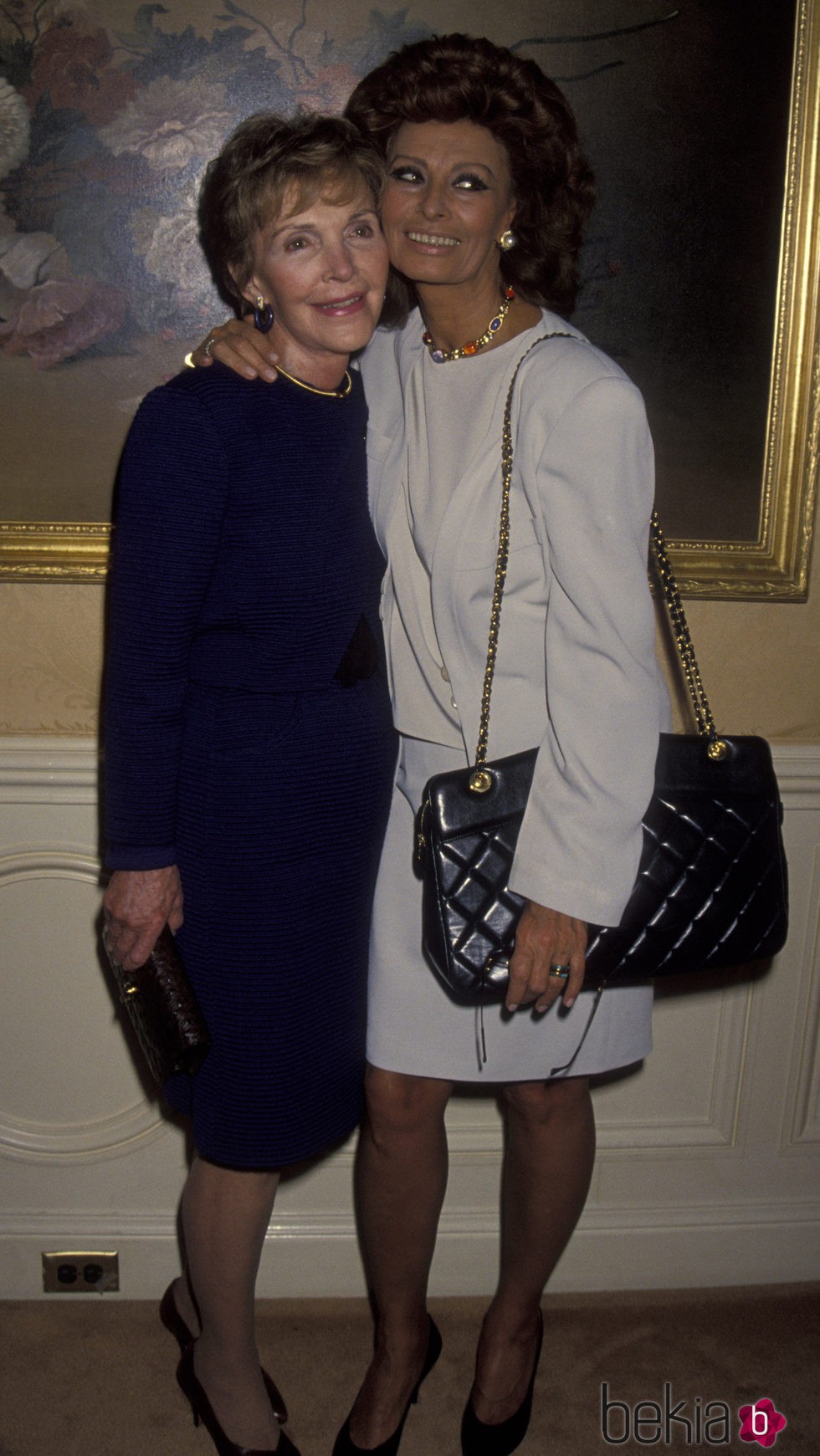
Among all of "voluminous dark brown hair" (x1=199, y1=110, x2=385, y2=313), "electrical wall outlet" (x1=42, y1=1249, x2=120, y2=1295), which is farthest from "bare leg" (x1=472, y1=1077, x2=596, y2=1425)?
"voluminous dark brown hair" (x1=199, y1=110, x2=385, y2=313)

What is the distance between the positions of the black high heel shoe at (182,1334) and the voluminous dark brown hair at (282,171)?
1804 mm

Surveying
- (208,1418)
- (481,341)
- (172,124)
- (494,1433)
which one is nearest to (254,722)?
(481,341)

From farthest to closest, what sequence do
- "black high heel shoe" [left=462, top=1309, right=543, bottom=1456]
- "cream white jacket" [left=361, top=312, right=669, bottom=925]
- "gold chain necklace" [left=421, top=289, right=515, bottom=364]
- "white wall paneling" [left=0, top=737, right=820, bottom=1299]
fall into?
1. "white wall paneling" [left=0, top=737, right=820, bottom=1299]
2. "black high heel shoe" [left=462, top=1309, right=543, bottom=1456]
3. "gold chain necklace" [left=421, top=289, right=515, bottom=364]
4. "cream white jacket" [left=361, top=312, right=669, bottom=925]

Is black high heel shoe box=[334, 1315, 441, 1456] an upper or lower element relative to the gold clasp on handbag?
lower

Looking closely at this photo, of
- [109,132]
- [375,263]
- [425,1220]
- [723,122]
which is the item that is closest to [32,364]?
[109,132]

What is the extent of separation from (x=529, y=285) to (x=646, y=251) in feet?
0.89

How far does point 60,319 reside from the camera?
1.75m

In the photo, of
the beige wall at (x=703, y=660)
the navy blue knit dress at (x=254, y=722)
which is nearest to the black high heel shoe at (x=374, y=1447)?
the navy blue knit dress at (x=254, y=722)

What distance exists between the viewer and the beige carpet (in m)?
1.86

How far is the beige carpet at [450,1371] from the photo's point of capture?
1.86 meters

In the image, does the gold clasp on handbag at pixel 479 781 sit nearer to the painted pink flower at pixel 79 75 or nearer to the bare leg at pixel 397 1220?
the bare leg at pixel 397 1220

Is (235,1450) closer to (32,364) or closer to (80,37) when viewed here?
(32,364)

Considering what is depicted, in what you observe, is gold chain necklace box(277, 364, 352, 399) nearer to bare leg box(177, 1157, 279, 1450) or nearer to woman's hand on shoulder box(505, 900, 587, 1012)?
woman's hand on shoulder box(505, 900, 587, 1012)

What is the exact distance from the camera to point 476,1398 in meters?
1.86
